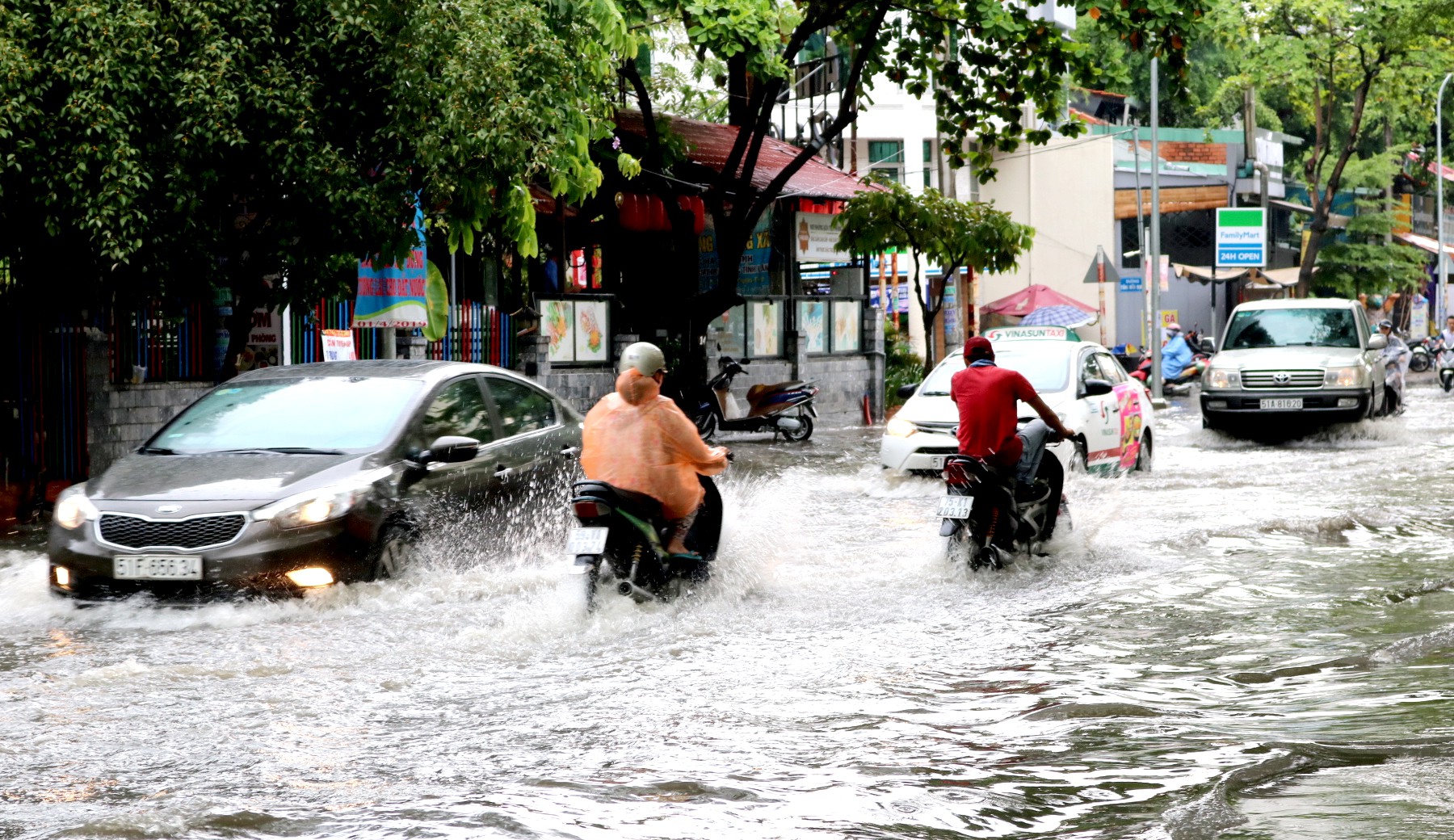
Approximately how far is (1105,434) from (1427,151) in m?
52.2

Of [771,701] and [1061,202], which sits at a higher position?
[1061,202]

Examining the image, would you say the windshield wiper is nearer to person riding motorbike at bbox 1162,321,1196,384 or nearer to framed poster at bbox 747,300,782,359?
framed poster at bbox 747,300,782,359

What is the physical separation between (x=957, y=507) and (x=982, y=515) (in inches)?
8.4

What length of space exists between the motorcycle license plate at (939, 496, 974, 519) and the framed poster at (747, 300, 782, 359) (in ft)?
56.1

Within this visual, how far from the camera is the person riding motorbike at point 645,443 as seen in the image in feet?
27.0

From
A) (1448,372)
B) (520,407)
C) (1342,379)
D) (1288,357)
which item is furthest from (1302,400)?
(1448,372)

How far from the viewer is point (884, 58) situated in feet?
72.3

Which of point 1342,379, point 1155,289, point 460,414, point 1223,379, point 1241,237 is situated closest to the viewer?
point 460,414

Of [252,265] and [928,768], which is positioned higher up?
[252,265]

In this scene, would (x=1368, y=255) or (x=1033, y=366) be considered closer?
(x=1033, y=366)

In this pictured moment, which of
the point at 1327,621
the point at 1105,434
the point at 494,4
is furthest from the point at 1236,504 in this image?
the point at 494,4

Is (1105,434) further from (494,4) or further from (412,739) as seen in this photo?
(412,739)

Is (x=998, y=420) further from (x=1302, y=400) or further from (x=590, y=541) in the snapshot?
(x=1302, y=400)

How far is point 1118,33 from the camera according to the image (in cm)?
1872
